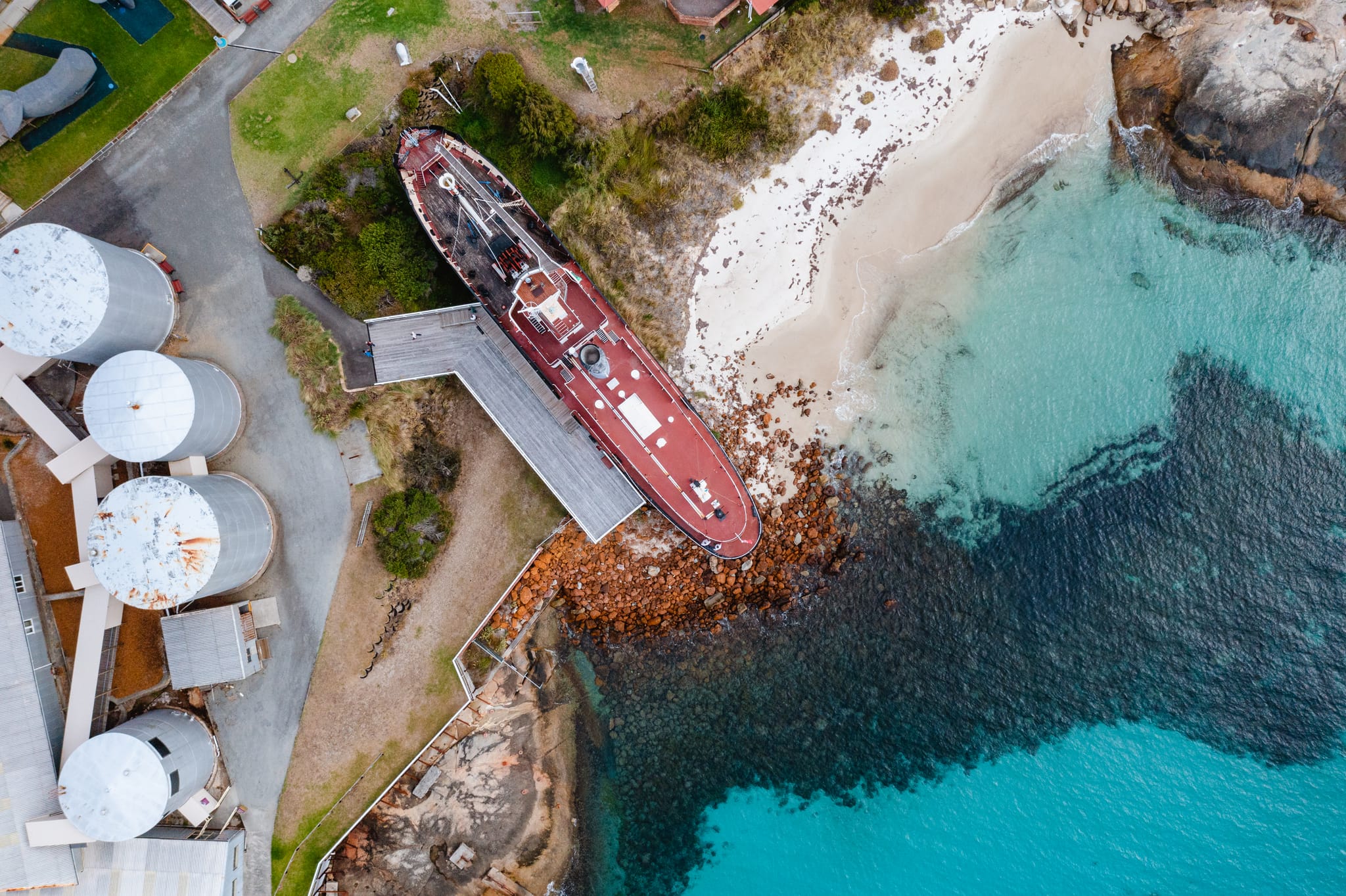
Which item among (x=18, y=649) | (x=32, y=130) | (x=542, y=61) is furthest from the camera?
(x=542, y=61)

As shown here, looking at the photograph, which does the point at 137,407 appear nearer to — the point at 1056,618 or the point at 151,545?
the point at 151,545

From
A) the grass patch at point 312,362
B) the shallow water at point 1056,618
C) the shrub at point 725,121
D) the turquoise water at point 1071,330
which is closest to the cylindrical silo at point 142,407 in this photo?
the grass patch at point 312,362

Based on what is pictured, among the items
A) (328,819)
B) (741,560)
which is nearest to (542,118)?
(741,560)

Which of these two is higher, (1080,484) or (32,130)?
(32,130)

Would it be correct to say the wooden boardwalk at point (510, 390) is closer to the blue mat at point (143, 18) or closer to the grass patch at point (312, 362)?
the grass patch at point (312, 362)

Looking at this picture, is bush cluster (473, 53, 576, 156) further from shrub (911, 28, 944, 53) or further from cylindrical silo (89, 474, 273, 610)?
cylindrical silo (89, 474, 273, 610)

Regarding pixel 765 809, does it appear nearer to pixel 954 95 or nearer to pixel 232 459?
pixel 232 459

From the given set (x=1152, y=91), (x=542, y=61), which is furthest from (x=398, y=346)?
(x=1152, y=91)
